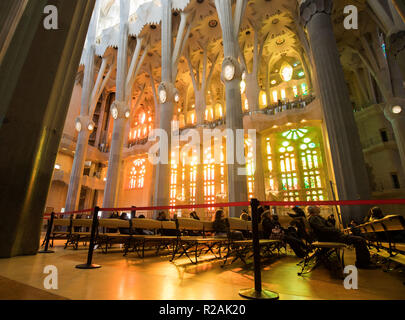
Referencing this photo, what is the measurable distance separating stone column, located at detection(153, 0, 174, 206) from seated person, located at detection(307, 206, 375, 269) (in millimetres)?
9647

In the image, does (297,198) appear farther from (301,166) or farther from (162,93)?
(162,93)

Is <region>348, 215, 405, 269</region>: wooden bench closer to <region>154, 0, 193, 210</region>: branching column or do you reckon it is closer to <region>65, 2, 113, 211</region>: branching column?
<region>154, 0, 193, 210</region>: branching column

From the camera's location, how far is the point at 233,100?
10.8 meters

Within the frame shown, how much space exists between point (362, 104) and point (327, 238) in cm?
1938

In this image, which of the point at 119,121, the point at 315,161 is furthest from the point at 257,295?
the point at 315,161

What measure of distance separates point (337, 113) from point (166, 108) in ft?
30.2

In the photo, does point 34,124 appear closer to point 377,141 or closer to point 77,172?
point 77,172

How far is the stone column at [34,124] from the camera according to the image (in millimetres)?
4027

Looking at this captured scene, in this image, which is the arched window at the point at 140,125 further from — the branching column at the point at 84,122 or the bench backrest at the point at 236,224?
the bench backrest at the point at 236,224

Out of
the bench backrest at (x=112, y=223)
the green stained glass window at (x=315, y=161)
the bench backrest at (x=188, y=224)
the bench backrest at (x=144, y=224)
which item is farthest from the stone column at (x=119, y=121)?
the green stained glass window at (x=315, y=161)

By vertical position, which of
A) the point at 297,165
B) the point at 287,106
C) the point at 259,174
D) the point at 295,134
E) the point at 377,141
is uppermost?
the point at 287,106

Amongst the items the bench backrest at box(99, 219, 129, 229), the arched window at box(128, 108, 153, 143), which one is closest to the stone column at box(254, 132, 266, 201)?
the bench backrest at box(99, 219, 129, 229)

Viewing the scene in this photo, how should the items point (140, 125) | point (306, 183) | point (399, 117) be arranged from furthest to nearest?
point (140, 125) < point (306, 183) < point (399, 117)
